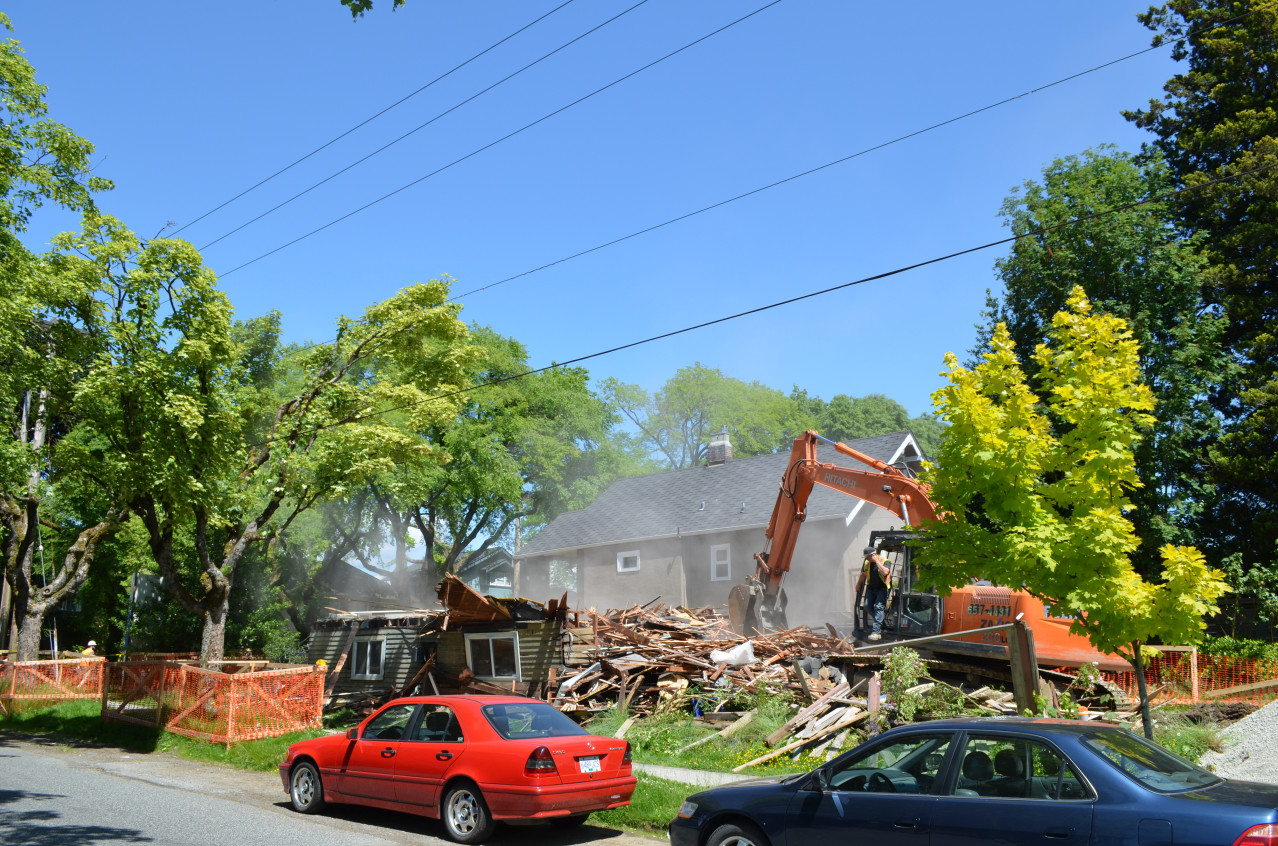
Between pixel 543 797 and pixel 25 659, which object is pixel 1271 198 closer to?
pixel 543 797

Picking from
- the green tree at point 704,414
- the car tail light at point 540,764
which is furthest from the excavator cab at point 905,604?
the green tree at point 704,414

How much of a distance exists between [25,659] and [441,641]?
44.1 feet

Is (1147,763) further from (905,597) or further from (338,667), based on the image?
(338,667)

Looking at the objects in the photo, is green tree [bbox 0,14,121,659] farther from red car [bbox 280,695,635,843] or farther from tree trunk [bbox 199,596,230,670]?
red car [bbox 280,695,635,843]

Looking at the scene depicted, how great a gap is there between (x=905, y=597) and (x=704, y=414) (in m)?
50.7

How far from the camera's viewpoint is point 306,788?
1108 cm

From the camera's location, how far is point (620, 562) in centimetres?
3484

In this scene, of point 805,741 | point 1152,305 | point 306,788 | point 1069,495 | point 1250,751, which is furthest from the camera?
point 1152,305

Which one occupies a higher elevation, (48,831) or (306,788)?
(48,831)

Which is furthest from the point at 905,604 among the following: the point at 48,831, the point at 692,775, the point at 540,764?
the point at 48,831

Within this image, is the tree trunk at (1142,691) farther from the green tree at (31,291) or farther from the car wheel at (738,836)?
the green tree at (31,291)

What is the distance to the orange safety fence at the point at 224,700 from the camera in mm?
15922

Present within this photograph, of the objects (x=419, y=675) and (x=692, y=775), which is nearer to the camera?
(x=692, y=775)

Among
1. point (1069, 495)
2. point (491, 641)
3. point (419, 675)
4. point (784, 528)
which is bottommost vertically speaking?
point (419, 675)
